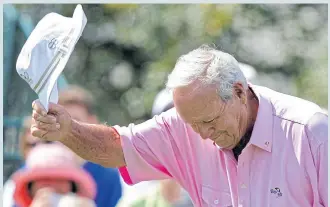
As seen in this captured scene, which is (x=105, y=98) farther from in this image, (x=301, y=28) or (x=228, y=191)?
(x=228, y=191)

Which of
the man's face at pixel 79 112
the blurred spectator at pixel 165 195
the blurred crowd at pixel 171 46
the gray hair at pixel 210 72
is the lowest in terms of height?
the blurred crowd at pixel 171 46

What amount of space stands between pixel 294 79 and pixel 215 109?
16.8ft

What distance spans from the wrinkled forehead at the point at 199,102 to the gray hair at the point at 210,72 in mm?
24

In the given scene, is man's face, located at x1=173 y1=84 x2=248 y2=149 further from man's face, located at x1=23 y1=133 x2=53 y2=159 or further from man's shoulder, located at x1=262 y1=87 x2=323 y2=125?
man's face, located at x1=23 y1=133 x2=53 y2=159


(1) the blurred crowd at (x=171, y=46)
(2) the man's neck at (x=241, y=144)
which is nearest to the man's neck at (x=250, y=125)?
(2) the man's neck at (x=241, y=144)

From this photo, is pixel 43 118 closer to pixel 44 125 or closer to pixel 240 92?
pixel 44 125

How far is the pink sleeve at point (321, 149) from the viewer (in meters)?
3.76

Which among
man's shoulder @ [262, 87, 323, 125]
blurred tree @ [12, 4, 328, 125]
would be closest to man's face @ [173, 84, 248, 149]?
man's shoulder @ [262, 87, 323, 125]

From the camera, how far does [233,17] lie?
901 cm

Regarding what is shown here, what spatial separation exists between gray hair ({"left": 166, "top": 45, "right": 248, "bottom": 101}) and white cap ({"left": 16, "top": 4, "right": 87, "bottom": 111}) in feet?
1.39

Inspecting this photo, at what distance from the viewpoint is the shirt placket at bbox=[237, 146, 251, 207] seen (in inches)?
153

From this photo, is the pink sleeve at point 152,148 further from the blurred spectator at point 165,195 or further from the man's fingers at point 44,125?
the blurred spectator at point 165,195

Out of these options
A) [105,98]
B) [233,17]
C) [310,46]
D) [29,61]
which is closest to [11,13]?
[105,98]

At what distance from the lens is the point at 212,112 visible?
3.80 metres
